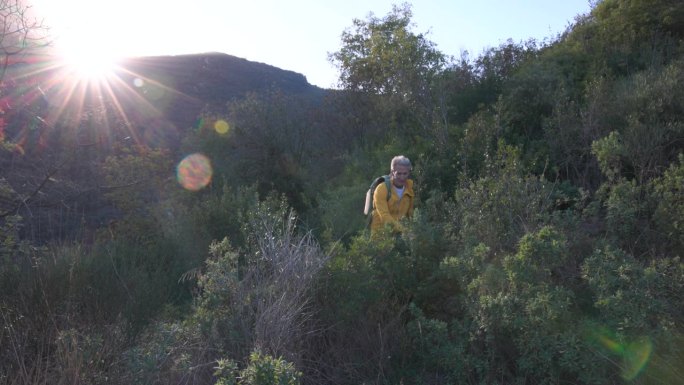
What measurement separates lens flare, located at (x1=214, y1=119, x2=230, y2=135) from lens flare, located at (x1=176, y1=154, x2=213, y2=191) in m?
0.73

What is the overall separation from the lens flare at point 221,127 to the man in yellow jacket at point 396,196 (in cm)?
735

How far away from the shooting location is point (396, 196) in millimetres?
5930

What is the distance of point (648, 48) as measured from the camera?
34.4ft

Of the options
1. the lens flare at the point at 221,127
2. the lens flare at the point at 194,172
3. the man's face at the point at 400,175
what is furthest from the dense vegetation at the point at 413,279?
the lens flare at the point at 221,127

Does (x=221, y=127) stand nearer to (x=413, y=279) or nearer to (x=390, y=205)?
(x=390, y=205)

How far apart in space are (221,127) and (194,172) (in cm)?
164

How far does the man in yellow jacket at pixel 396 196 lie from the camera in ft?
A: 19.1

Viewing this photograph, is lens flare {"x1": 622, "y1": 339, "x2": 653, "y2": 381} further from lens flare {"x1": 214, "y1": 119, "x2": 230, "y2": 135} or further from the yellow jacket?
lens flare {"x1": 214, "y1": 119, "x2": 230, "y2": 135}

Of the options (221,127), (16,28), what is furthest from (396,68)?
(16,28)

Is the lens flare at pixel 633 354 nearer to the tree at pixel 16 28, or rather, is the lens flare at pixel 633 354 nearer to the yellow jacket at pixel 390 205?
the yellow jacket at pixel 390 205

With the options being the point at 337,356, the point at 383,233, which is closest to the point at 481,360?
the point at 337,356

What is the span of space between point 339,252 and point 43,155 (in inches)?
201

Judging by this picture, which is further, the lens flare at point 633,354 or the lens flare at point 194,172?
the lens flare at point 194,172

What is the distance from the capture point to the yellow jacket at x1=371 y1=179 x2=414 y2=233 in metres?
5.77
